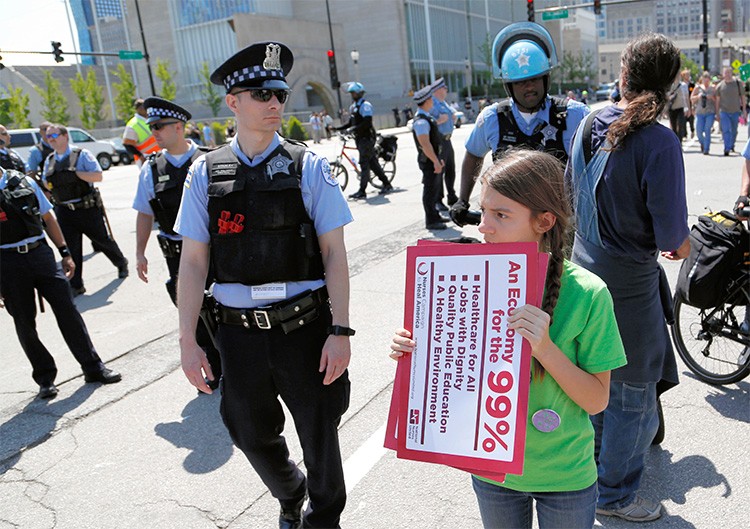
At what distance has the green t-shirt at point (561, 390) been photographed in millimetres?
1705

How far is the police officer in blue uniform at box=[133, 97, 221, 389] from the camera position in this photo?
171 inches

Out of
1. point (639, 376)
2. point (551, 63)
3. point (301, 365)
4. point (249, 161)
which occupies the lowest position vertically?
point (639, 376)

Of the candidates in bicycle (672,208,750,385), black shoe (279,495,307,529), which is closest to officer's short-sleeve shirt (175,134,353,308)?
black shoe (279,495,307,529)

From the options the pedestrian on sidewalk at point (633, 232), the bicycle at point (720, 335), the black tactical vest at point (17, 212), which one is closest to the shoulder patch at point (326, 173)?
the pedestrian on sidewalk at point (633, 232)

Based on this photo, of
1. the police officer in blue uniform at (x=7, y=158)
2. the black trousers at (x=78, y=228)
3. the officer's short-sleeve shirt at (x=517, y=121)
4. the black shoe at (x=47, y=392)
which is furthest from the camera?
the black trousers at (x=78, y=228)

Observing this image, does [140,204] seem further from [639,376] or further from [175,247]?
[639,376]

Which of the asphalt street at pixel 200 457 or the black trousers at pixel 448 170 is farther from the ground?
the black trousers at pixel 448 170

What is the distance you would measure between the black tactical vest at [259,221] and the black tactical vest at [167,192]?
78.2 inches

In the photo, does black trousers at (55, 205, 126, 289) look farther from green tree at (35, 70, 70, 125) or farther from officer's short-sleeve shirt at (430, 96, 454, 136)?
green tree at (35, 70, 70, 125)

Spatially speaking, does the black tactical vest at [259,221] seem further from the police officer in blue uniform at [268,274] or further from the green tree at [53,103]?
the green tree at [53,103]

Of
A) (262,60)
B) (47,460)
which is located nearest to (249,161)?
(262,60)

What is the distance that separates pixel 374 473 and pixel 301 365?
1.07 meters

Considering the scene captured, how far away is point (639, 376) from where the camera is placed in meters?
2.55

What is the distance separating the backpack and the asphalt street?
67cm
